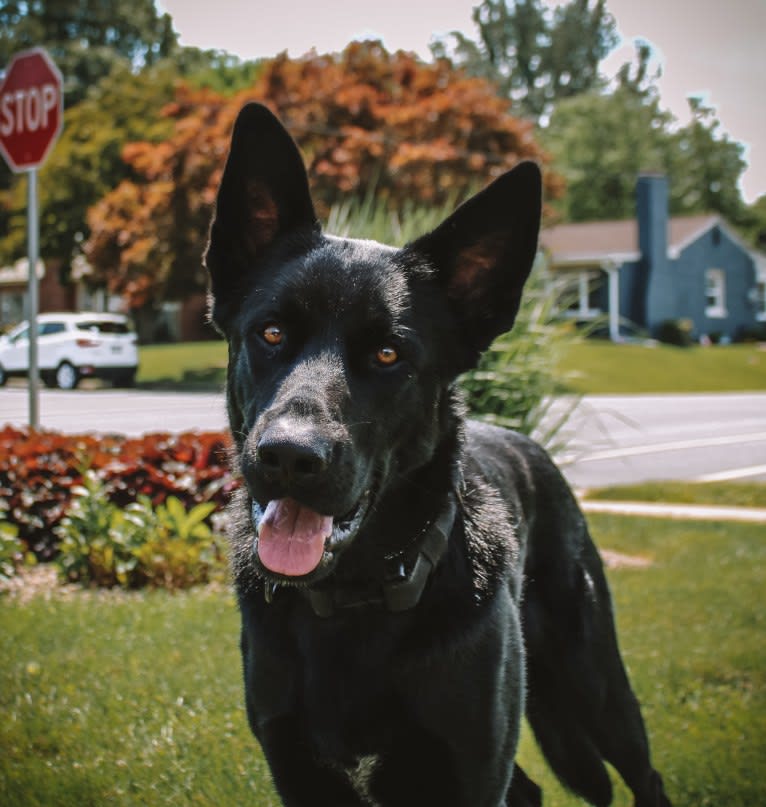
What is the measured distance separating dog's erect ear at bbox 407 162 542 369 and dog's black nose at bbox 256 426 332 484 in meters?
0.81

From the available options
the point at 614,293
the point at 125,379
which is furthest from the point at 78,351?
the point at 614,293

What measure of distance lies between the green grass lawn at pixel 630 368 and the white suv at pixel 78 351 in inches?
54.0

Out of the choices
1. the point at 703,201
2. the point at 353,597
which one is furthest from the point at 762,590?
the point at 703,201

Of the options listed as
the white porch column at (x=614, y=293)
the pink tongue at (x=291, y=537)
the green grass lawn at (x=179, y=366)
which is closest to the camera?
the pink tongue at (x=291, y=537)

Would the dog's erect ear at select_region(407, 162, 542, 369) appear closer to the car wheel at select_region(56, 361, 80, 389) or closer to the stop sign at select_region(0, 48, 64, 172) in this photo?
the stop sign at select_region(0, 48, 64, 172)

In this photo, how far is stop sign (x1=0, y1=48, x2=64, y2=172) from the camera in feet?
21.4

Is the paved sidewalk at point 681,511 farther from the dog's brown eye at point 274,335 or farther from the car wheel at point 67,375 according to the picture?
the car wheel at point 67,375

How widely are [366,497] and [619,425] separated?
14.9 metres

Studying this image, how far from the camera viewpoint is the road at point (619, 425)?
1105 centimetres

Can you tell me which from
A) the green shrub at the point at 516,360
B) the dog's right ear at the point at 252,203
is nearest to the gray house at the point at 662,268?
the green shrub at the point at 516,360

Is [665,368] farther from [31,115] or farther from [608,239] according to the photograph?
[31,115]

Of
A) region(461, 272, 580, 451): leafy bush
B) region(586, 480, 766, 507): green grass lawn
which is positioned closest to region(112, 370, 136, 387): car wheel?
region(586, 480, 766, 507): green grass lawn

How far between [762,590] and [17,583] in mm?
4856

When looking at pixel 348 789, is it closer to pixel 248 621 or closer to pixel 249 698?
pixel 249 698
